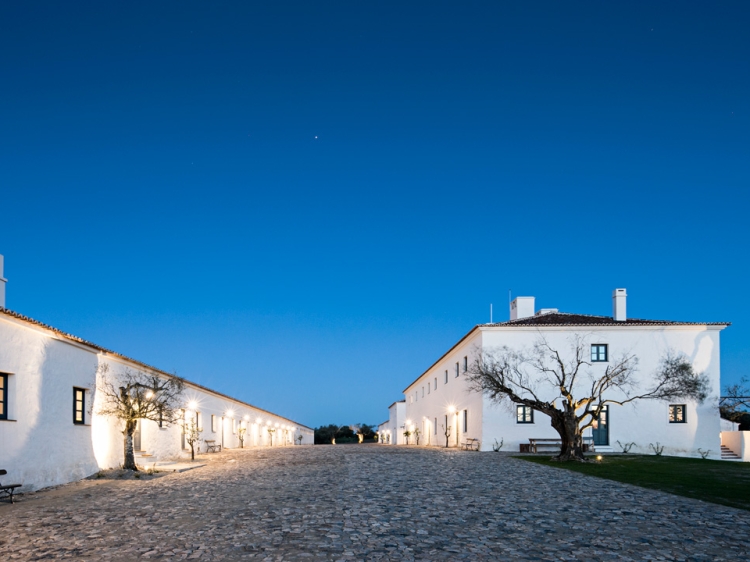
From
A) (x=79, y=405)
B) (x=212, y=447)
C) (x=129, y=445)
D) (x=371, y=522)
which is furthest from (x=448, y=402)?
(x=371, y=522)

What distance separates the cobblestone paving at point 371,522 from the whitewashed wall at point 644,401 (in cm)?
1442

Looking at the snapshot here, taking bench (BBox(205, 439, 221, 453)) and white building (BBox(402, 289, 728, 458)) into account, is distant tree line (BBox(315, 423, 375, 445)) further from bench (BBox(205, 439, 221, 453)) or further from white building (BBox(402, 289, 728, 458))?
white building (BBox(402, 289, 728, 458))

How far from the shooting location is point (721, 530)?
8.20 m

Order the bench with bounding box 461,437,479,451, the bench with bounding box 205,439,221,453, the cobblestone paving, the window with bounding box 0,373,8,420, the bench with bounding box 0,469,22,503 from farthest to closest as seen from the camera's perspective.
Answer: the bench with bounding box 205,439,221,453, the bench with bounding box 461,437,479,451, the window with bounding box 0,373,8,420, the bench with bounding box 0,469,22,503, the cobblestone paving

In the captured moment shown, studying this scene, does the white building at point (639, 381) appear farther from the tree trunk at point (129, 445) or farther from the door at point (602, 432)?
the tree trunk at point (129, 445)

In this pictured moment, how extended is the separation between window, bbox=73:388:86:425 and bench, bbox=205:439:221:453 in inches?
724

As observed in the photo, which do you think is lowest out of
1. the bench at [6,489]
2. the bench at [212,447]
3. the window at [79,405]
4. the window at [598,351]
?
the bench at [212,447]

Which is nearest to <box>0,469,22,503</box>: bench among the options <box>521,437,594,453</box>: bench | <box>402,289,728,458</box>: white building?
<box>402,289,728,458</box>: white building

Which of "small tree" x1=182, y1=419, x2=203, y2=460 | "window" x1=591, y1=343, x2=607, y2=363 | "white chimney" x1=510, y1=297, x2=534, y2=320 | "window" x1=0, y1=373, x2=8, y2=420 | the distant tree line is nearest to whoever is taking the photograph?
"window" x1=0, y1=373, x2=8, y2=420

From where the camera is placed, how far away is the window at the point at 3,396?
12.5 metres

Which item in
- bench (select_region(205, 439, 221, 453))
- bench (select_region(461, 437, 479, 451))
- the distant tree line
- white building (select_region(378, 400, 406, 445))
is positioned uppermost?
bench (select_region(461, 437, 479, 451))

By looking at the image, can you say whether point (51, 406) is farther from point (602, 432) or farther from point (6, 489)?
point (602, 432)

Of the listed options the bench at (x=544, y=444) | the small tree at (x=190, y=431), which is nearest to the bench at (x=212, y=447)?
the small tree at (x=190, y=431)

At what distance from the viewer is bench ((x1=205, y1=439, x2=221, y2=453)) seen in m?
34.4
